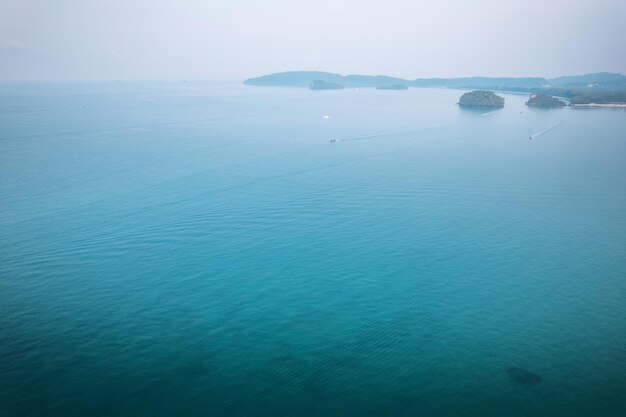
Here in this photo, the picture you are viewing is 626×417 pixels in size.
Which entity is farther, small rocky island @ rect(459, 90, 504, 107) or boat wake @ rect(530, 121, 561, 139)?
small rocky island @ rect(459, 90, 504, 107)

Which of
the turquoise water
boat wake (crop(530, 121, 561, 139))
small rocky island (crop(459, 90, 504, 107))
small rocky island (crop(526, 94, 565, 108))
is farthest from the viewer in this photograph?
small rocky island (crop(459, 90, 504, 107))

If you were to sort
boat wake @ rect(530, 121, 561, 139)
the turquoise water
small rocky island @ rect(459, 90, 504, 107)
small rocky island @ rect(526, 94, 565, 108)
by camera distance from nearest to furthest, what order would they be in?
the turquoise water < boat wake @ rect(530, 121, 561, 139) < small rocky island @ rect(526, 94, 565, 108) < small rocky island @ rect(459, 90, 504, 107)

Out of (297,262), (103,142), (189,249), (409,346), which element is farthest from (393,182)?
(103,142)

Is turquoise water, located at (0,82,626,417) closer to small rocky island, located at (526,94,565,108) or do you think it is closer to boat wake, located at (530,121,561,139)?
boat wake, located at (530,121,561,139)

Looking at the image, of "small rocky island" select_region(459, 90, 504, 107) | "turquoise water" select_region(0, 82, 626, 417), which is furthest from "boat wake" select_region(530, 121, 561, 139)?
"small rocky island" select_region(459, 90, 504, 107)

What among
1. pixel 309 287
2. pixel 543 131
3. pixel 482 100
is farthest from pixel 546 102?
pixel 309 287

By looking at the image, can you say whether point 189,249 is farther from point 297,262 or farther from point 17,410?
point 17,410

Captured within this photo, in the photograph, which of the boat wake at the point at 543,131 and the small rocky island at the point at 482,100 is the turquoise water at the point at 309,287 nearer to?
the boat wake at the point at 543,131
